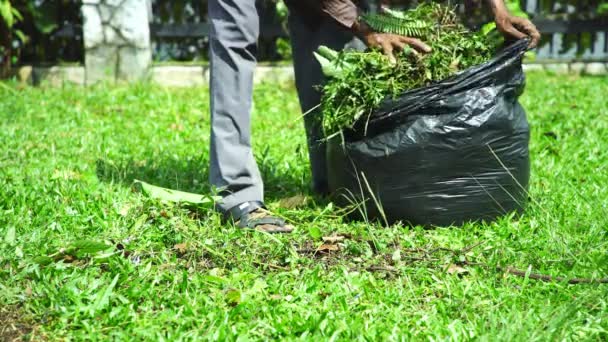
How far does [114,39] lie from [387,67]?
480cm

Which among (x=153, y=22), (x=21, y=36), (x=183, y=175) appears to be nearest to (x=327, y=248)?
(x=183, y=175)

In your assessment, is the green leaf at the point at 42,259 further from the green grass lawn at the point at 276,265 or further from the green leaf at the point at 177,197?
the green leaf at the point at 177,197

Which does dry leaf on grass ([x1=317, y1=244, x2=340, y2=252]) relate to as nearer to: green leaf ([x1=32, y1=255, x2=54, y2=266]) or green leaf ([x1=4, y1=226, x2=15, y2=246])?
green leaf ([x1=32, y1=255, x2=54, y2=266])

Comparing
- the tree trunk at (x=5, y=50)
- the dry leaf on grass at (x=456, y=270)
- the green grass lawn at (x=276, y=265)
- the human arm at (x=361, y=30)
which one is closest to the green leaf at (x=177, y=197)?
the green grass lawn at (x=276, y=265)

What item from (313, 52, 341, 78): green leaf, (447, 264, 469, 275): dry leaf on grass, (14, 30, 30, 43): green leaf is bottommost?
(447, 264, 469, 275): dry leaf on grass

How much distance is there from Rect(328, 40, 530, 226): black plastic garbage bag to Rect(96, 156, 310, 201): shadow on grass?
2.37 ft

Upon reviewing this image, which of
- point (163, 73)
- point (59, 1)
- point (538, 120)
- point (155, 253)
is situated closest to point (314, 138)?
point (155, 253)

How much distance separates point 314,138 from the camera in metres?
3.35

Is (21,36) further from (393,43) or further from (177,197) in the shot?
(393,43)

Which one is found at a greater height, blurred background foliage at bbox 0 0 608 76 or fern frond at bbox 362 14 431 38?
fern frond at bbox 362 14 431 38

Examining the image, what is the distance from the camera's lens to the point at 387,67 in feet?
9.21

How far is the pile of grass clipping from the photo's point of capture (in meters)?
2.82

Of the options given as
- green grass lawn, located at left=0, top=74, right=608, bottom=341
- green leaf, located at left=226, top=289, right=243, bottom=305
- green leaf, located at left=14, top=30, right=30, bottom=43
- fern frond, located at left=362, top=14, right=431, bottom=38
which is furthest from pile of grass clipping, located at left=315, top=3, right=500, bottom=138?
green leaf, located at left=14, top=30, right=30, bottom=43

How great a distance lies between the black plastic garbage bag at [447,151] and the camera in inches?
110
